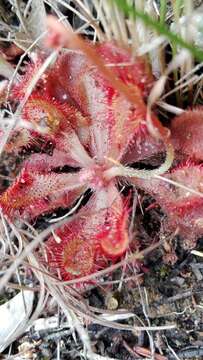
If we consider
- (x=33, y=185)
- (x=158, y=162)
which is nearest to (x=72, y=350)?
(x=33, y=185)

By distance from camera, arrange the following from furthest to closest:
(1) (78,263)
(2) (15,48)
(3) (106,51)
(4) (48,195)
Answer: (2) (15,48), (4) (48,195), (1) (78,263), (3) (106,51)

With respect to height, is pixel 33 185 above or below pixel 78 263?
above

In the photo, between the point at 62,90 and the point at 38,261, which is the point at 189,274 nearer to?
the point at 38,261

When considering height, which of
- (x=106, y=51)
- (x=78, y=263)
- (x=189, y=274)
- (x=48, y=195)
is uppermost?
(x=106, y=51)

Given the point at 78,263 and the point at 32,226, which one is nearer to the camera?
the point at 78,263
